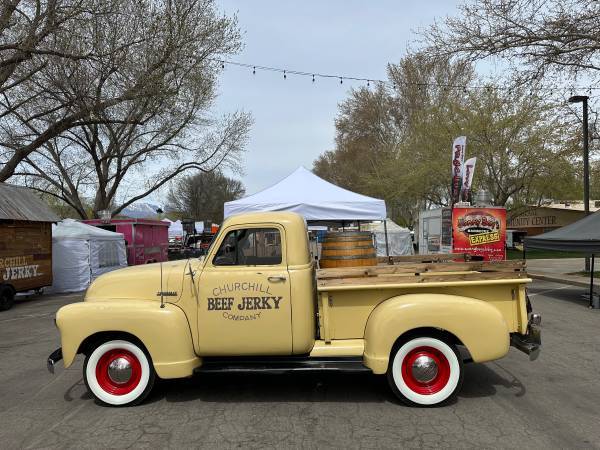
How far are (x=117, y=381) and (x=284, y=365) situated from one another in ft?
5.43

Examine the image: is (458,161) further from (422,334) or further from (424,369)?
(424,369)

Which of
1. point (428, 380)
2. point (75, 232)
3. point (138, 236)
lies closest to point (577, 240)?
point (428, 380)

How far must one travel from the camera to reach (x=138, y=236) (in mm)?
20328

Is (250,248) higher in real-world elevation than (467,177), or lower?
lower

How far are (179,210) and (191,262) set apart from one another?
Result: 7084 cm

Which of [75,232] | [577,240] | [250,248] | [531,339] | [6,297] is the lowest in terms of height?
[6,297]

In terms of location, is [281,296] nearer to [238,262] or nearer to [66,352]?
[238,262]

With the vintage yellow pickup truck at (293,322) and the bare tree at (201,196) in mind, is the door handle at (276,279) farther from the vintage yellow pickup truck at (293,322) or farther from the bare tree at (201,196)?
the bare tree at (201,196)

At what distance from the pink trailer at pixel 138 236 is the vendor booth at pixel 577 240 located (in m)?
14.8

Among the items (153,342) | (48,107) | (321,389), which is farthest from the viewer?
(48,107)

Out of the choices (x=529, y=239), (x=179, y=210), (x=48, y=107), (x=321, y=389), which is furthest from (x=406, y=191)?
(x=179, y=210)

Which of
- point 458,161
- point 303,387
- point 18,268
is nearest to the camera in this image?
point 303,387

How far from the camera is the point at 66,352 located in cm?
467

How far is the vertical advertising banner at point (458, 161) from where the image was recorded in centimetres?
1641
